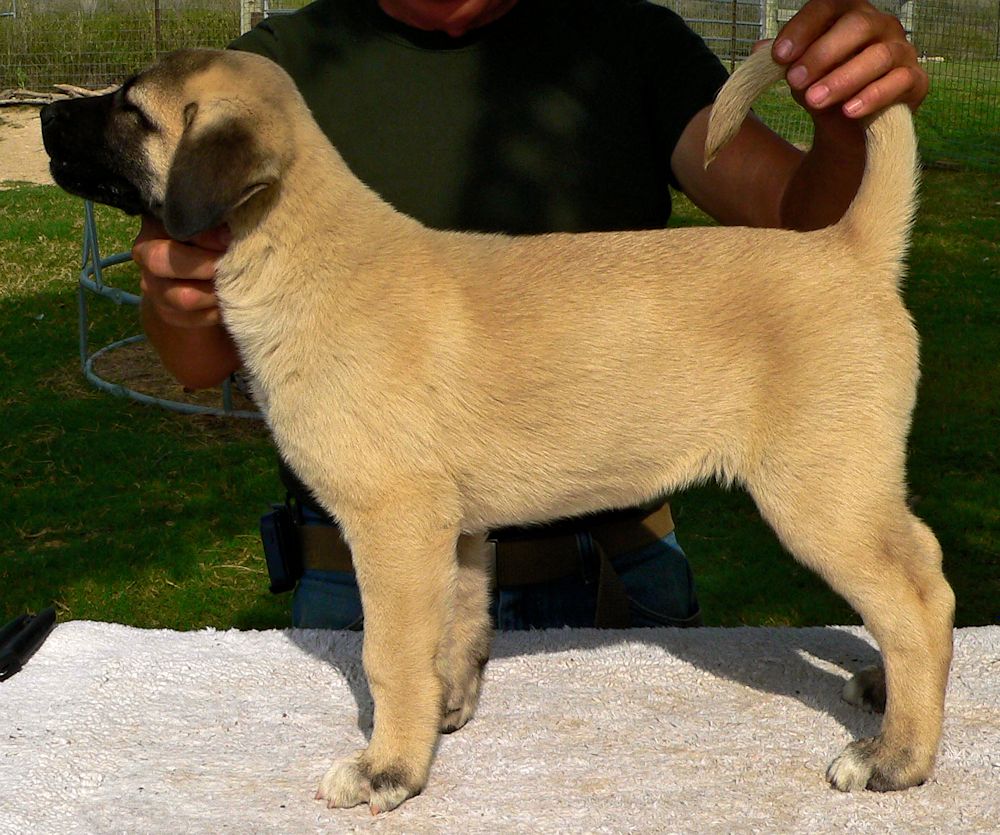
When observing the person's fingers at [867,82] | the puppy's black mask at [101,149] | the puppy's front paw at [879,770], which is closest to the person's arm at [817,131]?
the person's fingers at [867,82]

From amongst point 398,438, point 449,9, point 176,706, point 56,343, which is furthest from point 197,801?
point 56,343

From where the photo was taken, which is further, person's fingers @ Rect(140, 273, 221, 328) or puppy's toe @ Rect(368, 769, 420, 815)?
person's fingers @ Rect(140, 273, 221, 328)

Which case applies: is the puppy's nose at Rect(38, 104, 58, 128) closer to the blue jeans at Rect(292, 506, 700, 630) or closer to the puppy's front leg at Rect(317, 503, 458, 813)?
the puppy's front leg at Rect(317, 503, 458, 813)

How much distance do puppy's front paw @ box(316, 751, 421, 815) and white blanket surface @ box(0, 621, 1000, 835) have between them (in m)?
0.02

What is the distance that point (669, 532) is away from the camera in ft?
13.5

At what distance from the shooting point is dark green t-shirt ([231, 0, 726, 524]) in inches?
149

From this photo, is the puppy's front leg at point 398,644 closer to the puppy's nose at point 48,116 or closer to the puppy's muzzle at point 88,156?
the puppy's muzzle at point 88,156

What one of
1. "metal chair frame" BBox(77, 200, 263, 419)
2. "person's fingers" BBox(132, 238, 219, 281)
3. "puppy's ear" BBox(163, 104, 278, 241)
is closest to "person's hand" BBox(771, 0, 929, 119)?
"puppy's ear" BBox(163, 104, 278, 241)

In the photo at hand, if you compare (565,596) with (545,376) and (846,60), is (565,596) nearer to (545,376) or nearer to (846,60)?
(545,376)

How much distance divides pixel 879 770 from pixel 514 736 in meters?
0.87

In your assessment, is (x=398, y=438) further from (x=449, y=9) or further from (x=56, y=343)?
(x=56, y=343)

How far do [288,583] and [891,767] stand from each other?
1969 mm

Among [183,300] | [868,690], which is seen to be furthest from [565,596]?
[183,300]

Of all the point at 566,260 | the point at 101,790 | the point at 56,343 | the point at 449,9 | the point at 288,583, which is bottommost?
the point at 56,343
